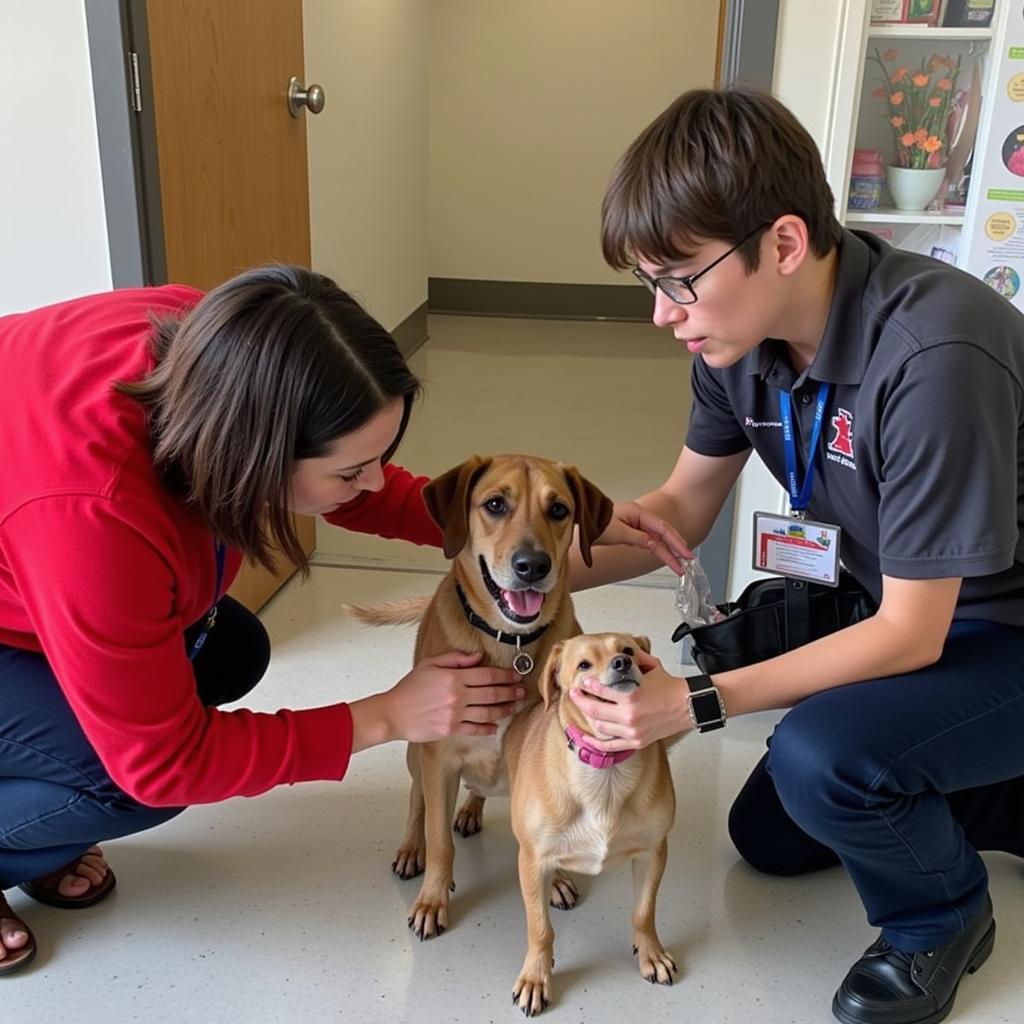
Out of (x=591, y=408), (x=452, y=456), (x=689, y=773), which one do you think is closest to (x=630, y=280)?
(x=591, y=408)

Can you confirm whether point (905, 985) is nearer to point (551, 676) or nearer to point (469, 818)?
point (551, 676)

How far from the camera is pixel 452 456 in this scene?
13.7 feet

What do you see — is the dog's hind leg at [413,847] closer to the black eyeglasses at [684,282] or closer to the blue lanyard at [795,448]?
the blue lanyard at [795,448]

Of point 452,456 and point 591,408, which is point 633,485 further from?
point 591,408

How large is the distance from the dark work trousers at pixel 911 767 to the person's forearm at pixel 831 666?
0.10ft

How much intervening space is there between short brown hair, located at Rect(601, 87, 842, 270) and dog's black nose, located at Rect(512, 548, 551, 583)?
1.58 ft

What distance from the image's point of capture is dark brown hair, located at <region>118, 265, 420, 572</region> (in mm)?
1282

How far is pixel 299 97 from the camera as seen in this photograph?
9.48ft

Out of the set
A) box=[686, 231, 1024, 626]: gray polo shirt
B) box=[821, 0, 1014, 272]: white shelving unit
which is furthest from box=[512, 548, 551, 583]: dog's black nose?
box=[821, 0, 1014, 272]: white shelving unit

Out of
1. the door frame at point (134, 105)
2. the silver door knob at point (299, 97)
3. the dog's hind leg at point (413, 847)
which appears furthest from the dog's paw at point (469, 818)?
the silver door knob at point (299, 97)

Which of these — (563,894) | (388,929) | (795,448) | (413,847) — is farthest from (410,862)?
(795,448)

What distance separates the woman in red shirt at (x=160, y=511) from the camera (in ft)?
4.25

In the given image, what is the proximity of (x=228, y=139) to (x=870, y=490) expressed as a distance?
5.71 ft

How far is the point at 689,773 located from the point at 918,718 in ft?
2.71
